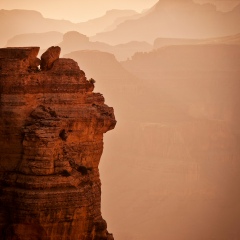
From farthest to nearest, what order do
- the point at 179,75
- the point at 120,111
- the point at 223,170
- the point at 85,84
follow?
the point at 179,75
the point at 120,111
the point at 223,170
the point at 85,84

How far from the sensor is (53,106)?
29.0 m

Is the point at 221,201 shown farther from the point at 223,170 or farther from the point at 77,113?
the point at 77,113

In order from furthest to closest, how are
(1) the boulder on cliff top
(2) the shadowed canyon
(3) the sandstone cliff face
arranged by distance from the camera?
(2) the shadowed canyon → (1) the boulder on cliff top → (3) the sandstone cliff face

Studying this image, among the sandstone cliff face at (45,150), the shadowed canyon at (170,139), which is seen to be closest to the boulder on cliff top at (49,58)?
the sandstone cliff face at (45,150)

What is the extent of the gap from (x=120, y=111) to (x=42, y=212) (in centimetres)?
7779

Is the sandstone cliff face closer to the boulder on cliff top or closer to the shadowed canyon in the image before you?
the boulder on cliff top

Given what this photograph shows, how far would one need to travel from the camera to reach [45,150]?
91.8 feet

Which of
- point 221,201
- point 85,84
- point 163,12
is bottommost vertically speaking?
point 221,201

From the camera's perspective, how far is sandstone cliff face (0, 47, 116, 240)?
2798 cm

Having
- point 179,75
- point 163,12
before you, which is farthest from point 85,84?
point 163,12

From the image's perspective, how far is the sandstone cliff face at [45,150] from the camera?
91.8 ft

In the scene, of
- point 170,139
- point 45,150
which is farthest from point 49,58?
point 170,139

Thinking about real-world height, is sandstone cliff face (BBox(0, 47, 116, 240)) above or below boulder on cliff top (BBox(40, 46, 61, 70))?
below

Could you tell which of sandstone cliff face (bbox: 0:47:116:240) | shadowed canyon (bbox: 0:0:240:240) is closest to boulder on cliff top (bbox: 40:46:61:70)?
sandstone cliff face (bbox: 0:47:116:240)
